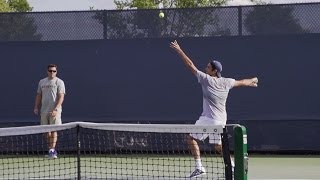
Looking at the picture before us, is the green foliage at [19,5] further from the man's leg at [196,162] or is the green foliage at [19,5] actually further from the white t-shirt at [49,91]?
the man's leg at [196,162]

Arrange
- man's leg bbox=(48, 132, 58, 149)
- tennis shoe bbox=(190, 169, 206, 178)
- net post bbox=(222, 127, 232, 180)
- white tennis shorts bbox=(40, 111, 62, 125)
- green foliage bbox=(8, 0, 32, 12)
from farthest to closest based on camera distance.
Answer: green foliage bbox=(8, 0, 32, 12), white tennis shorts bbox=(40, 111, 62, 125), man's leg bbox=(48, 132, 58, 149), tennis shoe bbox=(190, 169, 206, 178), net post bbox=(222, 127, 232, 180)

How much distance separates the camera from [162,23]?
1248 cm

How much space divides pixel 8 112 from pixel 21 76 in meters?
0.59

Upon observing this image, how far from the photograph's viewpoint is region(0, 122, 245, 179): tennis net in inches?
371

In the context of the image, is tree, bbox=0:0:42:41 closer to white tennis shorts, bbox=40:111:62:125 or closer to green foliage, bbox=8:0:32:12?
white tennis shorts, bbox=40:111:62:125

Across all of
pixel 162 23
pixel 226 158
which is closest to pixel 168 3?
pixel 162 23

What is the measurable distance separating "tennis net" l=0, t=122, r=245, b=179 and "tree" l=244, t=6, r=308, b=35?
6.49 ft

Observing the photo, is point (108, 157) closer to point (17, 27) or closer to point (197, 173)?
point (17, 27)

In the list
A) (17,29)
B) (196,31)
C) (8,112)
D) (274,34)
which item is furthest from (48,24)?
(274,34)

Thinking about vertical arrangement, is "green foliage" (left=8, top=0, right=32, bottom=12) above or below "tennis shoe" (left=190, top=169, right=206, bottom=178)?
above

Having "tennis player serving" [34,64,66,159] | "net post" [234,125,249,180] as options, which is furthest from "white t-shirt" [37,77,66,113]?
"net post" [234,125,249,180]

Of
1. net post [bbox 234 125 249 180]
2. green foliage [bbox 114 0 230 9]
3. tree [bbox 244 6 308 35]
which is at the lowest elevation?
net post [bbox 234 125 249 180]

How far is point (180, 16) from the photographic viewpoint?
12430 mm

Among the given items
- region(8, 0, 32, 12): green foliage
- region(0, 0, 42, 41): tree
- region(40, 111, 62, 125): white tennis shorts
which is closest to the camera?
region(40, 111, 62, 125): white tennis shorts
